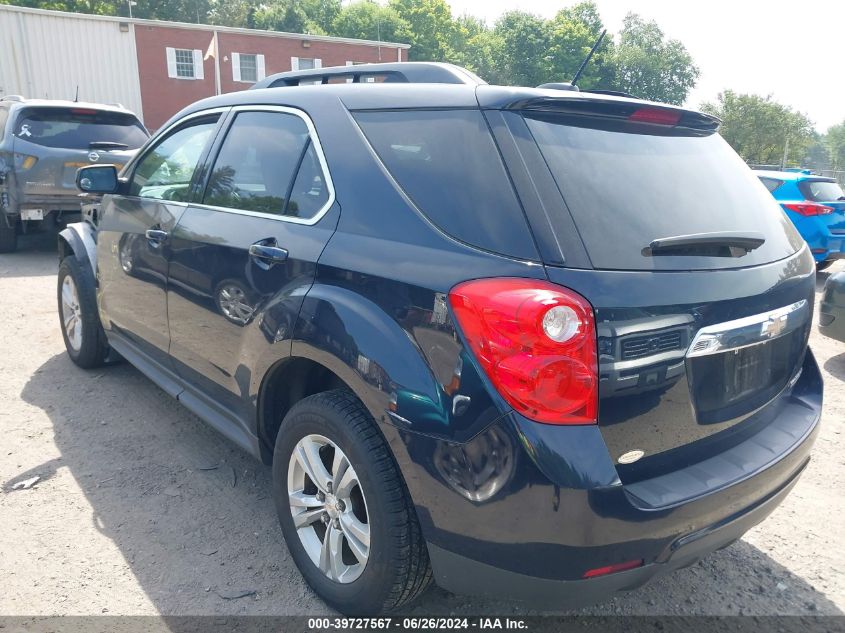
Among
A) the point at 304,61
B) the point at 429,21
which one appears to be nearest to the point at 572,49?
the point at 429,21

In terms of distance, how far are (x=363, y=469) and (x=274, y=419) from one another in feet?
2.44

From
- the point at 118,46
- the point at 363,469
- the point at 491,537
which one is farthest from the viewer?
the point at 118,46

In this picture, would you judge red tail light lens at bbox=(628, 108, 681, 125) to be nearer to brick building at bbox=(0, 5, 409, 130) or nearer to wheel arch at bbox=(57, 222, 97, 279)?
wheel arch at bbox=(57, 222, 97, 279)

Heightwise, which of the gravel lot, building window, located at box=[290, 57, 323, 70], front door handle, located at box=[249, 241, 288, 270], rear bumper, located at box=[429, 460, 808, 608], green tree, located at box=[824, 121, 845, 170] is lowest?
green tree, located at box=[824, 121, 845, 170]

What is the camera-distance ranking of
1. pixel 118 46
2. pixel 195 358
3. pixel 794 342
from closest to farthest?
pixel 794 342 < pixel 195 358 < pixel 118 46

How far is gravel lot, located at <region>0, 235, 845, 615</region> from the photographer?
8.00ft

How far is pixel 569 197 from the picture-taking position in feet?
6.07

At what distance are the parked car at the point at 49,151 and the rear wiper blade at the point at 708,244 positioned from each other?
7.86m

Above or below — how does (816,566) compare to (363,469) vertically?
below

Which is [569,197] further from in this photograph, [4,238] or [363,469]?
[4,238]

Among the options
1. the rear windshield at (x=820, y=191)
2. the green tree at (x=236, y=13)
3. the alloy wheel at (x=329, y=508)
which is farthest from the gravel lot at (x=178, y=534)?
the green tree at (x=236, y=13)

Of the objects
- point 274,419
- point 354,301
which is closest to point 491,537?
point 354,301

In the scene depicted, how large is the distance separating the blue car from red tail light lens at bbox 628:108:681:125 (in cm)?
710

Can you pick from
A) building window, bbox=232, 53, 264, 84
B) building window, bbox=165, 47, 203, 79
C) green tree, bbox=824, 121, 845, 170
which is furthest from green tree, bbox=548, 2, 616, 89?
green tree, bbox=824, 121, 845, 170
